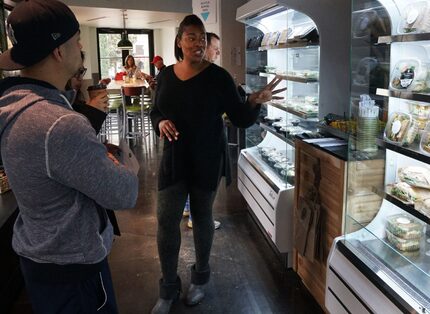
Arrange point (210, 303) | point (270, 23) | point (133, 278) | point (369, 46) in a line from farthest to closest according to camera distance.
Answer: point (270, 23) < point (133, 278) < point (210, 303) < point (369, 46)

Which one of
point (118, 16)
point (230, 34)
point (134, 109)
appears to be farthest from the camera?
point (118, 16)

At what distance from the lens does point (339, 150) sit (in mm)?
2160

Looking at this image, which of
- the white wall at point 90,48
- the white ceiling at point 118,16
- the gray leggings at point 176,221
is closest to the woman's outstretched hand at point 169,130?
the gray leggings at point 176,221

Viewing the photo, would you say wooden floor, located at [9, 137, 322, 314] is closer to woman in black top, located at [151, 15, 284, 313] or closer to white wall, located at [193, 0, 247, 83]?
woman in black top, located at [151, 15, 284, 313]

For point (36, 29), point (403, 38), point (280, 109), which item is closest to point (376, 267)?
point (403, 38)

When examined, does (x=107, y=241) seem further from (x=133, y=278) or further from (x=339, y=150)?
(x=133, y=278)

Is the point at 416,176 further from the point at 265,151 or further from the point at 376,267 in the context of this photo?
the point at 265,151

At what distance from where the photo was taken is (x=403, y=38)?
1532 mm

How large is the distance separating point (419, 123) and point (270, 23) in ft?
7.16

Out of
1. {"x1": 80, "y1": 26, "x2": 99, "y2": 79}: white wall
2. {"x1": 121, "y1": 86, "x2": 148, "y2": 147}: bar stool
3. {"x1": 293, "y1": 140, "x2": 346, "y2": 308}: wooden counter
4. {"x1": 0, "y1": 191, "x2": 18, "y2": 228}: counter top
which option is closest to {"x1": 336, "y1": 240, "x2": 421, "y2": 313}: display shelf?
{"x1": 293, "y1": 140, "x2": 346, "y2": 308}: wooden counter

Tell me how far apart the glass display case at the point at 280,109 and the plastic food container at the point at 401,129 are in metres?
0.97

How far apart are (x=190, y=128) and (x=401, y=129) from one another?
3.49 ft

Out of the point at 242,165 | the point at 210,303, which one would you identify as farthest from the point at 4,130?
the point at 242,165

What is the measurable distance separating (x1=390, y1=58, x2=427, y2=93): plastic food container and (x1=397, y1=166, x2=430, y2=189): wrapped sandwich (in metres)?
0.37
